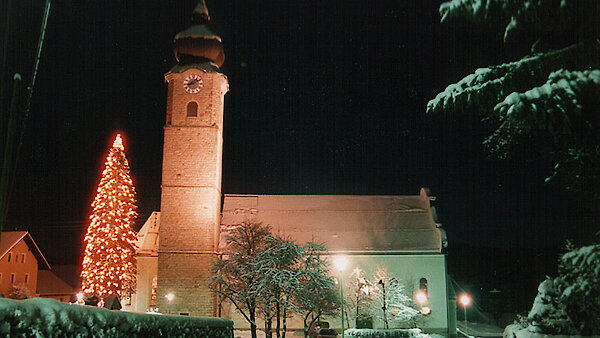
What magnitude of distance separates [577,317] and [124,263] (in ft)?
112

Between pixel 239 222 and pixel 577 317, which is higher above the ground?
pixel 239 222

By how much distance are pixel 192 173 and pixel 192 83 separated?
20.0 feet

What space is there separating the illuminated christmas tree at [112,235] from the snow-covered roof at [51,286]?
18.8 m

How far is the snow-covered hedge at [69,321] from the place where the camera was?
609 centimetres

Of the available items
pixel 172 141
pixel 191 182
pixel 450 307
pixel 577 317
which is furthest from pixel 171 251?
pixel 577 317

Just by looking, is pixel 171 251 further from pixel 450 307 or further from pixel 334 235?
pixel 450 307

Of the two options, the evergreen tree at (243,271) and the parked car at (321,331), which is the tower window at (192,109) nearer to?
the evergreen tree at (243,271)

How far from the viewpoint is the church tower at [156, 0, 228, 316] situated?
4044cm

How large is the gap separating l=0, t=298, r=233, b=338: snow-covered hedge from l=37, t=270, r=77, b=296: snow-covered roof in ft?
179

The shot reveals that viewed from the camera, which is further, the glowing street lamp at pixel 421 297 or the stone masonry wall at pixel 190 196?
the glowing street lamp at pixel 421 297

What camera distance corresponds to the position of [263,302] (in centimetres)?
3644

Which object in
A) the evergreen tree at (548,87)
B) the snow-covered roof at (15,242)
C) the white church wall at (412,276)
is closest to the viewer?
the evergreen tree at (548,87)

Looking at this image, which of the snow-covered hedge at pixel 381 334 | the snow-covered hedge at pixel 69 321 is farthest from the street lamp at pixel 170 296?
the snow-covered hedge at pixel 69 321

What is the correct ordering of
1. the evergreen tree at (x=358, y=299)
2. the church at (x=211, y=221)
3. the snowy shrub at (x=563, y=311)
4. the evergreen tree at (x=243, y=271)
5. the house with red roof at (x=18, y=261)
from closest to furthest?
1. the snowy shrub at (x=563, y=311)
2. the evergreen tree at (x=243, y=271)
3. the church at (x=211, y=221)
4. the evergreen tree at (x=358, y=299)
5. the house with red roof at (x=18, y=261)
